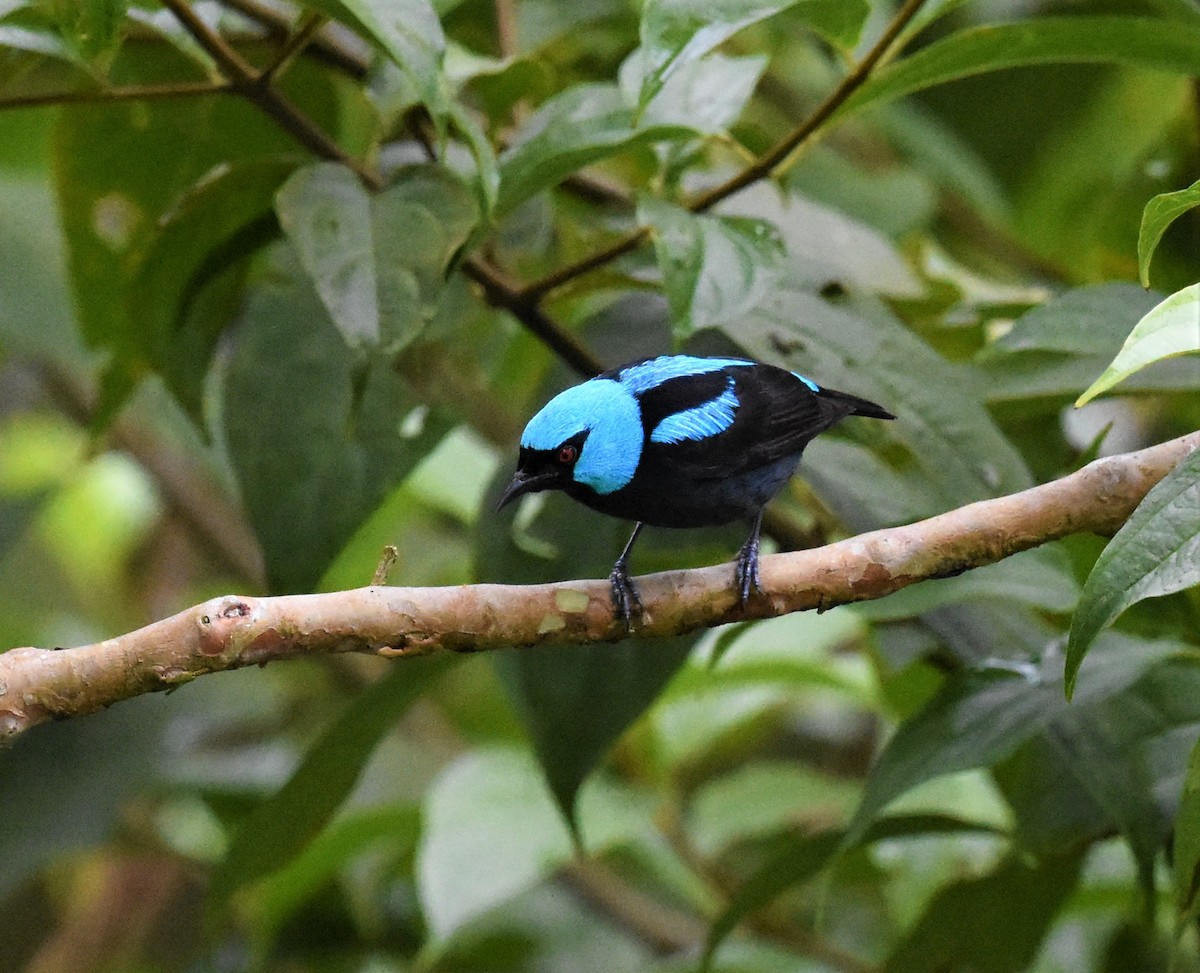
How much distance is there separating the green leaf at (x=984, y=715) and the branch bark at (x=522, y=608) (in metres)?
0.40

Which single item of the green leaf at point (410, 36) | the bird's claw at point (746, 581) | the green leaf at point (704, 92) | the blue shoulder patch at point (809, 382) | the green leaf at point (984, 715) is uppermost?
the green leaf at point (410, 36)

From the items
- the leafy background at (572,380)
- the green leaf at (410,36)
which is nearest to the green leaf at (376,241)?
the leafy background at (572,380)

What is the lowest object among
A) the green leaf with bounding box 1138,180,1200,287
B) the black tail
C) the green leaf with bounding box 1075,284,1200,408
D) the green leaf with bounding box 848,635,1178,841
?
the green leaf with bounding box 848,635,1178,841

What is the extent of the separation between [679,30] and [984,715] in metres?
0.94

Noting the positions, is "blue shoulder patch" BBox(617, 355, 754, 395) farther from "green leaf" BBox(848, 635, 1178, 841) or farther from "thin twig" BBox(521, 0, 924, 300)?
"green leaf" BBox(848, 635, 1178, 841)

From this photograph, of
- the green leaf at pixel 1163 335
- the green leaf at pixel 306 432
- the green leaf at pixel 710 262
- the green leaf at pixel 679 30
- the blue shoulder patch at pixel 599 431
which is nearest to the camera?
the green leaf at pixel 1163 335

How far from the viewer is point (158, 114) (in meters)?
2.18

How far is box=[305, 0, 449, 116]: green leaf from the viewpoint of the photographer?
1.46 meters

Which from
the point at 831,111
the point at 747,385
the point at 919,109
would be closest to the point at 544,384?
the point at 747,385

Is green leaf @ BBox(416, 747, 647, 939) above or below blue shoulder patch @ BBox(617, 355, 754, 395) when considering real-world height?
below

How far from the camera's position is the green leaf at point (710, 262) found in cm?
162

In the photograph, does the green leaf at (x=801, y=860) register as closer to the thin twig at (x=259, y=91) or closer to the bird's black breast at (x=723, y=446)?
the bird's black breast at (x=723, y=446)

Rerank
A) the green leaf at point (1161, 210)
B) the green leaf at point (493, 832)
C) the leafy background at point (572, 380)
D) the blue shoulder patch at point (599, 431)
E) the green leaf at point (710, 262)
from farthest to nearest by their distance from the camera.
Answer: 1. the green leaf at point (493, 832)
2. the blue shoulder patch at point (599, 431)
3. the leafy background at point (572, 380)
4. the green leaf at point (710, 262)
5. the green leaf at point (1161, 210)

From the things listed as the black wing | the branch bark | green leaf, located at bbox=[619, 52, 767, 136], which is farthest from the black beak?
green leaf, located at bbox=[619, 52, 767, 136]
